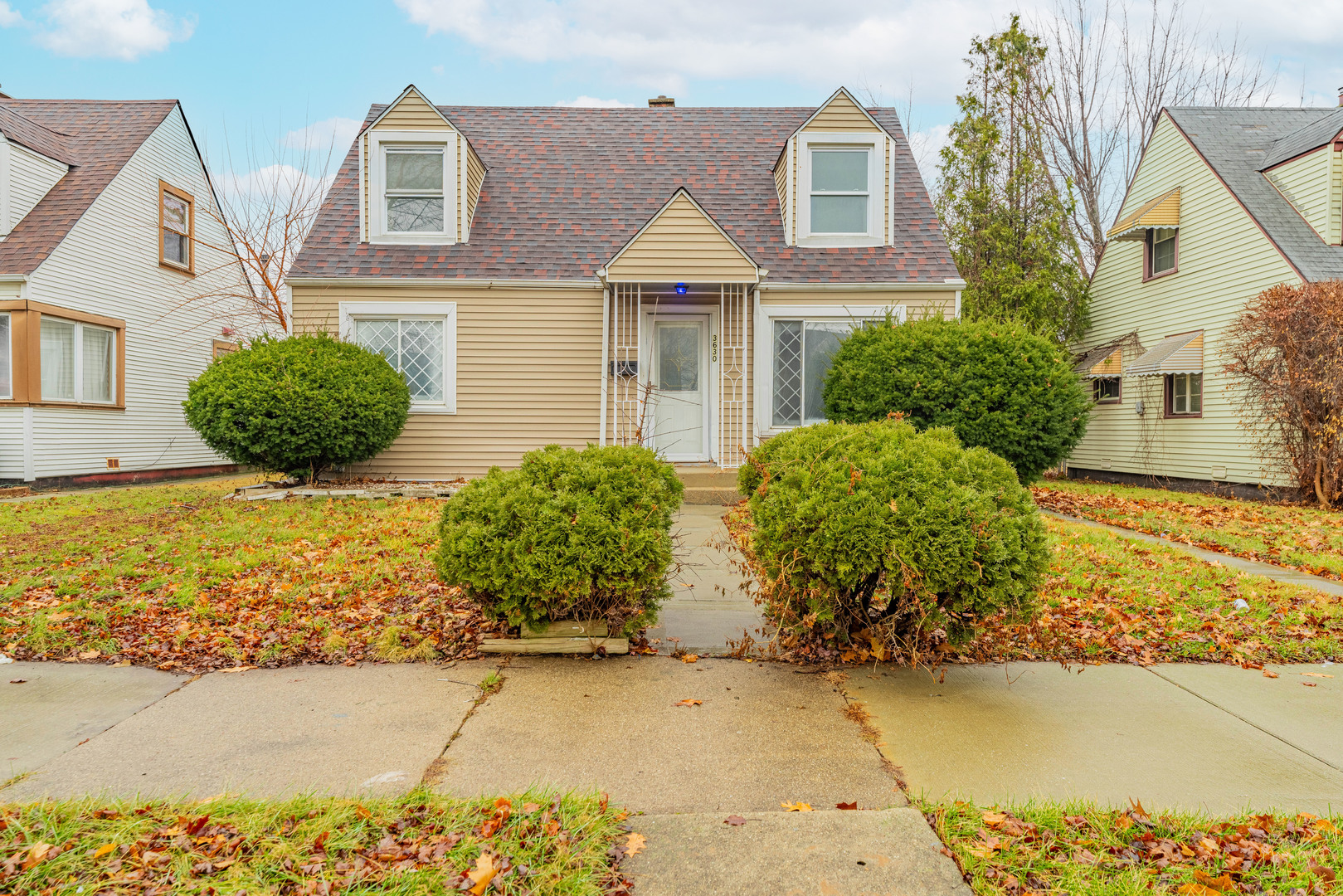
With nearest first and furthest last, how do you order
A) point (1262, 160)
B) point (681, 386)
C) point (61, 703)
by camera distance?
point (61, 703) → point (681, 386) → point (1262, 160)

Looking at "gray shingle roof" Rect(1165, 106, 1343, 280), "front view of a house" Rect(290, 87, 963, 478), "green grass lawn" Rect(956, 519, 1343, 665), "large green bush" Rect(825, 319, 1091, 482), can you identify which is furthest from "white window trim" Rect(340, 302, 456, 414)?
"gray shingle roof" Rect(1165, 106, 1343, 280)

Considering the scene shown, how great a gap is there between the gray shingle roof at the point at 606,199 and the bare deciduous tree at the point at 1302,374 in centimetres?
446

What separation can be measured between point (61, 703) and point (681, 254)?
8555mm

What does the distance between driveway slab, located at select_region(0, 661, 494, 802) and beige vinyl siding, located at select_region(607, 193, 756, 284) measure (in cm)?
755

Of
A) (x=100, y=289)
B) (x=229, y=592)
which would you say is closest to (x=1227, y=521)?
(x=229, y=592)

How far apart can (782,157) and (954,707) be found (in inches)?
417

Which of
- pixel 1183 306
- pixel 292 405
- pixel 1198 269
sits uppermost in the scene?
pixel 1198 269

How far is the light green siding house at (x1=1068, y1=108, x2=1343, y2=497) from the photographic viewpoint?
12438 mm

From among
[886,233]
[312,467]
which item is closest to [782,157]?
[886,233]

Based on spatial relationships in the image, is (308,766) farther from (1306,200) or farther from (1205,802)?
(1306,200)

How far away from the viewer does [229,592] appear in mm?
5227

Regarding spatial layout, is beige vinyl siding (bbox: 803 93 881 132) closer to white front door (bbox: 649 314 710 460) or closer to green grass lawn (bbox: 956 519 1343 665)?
white front door (bbox: 649 314 710 460)

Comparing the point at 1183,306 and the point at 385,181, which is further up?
the point at 385,181

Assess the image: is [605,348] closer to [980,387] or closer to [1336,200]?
[980,387]
